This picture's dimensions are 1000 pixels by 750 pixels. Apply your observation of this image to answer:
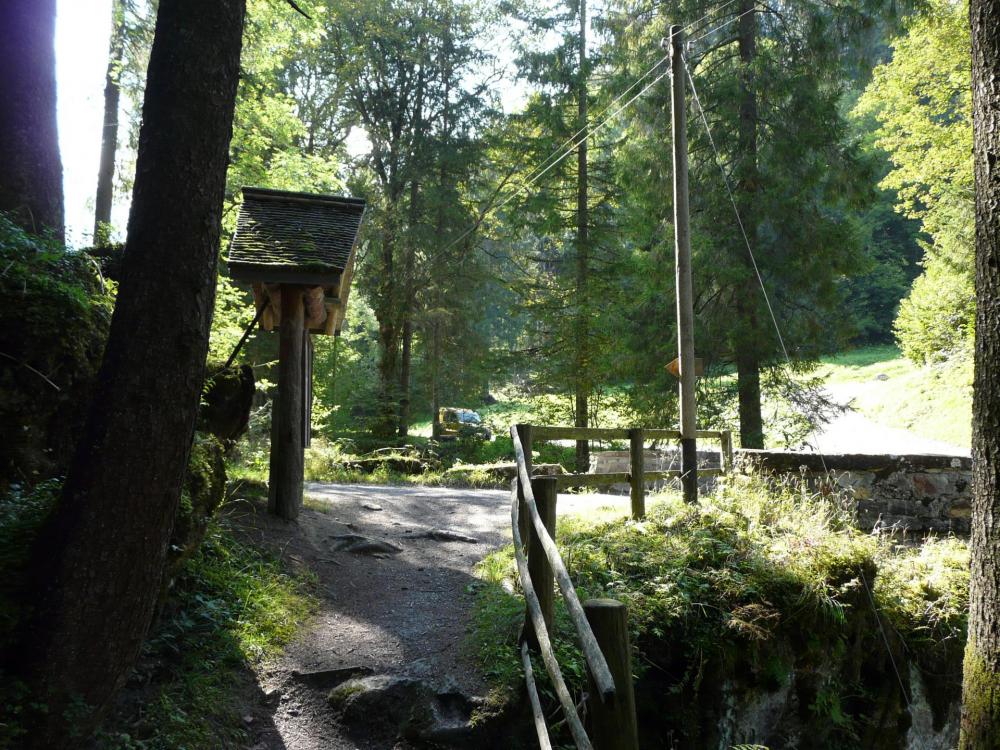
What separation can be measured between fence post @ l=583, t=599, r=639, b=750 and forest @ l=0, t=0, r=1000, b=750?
1 centimetres

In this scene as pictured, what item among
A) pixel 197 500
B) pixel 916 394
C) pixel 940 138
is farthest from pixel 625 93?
pixel 916 394

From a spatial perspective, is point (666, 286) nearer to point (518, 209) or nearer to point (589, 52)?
point (518, 209)

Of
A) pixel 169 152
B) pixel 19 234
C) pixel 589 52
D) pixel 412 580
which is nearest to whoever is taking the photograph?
pixel 169 152

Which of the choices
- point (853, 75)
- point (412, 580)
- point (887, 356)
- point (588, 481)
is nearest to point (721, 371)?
point (853, 75)

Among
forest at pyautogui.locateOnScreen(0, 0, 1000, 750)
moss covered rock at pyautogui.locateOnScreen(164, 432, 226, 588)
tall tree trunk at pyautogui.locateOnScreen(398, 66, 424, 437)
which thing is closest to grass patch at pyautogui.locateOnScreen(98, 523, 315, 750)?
forest at pyautogui.locateOnScreen(0, 0, 1000, 750)

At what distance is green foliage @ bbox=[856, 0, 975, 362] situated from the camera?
15227 millimetres

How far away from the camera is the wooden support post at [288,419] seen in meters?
7.80

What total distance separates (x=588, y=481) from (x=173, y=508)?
4296 mm

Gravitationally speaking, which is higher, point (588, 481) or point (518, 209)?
point (518, 209)

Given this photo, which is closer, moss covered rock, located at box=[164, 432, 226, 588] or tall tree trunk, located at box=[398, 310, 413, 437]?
moss covered rock, located at box=[164, 432, 226, 588]

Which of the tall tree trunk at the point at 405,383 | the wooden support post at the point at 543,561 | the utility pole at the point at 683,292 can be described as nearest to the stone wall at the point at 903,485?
the utility pole at the point at 683,292

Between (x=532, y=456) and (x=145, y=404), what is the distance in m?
6.92

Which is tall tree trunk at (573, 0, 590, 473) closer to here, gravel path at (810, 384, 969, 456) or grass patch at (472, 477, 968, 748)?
gravel path at (810, 384, 969, 456)

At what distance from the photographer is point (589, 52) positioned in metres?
20.0
